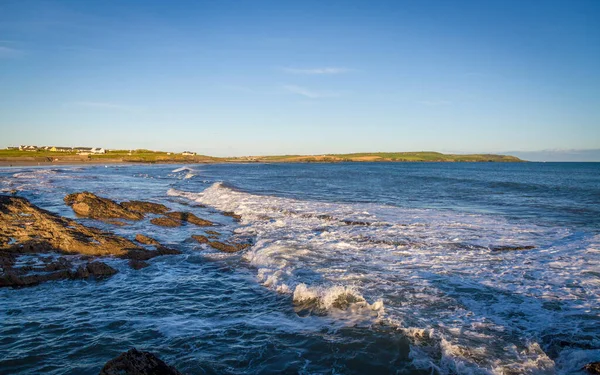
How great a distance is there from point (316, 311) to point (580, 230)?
17670mm

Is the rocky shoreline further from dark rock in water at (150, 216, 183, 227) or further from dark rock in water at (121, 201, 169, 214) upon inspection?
dark rock in water at (121, 201, 169, 214)

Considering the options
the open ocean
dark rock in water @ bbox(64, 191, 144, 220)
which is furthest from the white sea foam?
dark rock in water @ bbox(64, 191, 144, 220)

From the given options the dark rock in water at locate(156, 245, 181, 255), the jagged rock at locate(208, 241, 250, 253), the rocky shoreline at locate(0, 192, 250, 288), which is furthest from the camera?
the jagged rock at locate(208, 241, 250, 253)

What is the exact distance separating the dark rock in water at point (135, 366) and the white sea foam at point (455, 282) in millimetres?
4239

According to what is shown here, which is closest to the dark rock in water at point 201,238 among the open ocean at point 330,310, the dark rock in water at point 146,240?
the open ocean at point 330,310

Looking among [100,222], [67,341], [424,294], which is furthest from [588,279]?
[100,222]

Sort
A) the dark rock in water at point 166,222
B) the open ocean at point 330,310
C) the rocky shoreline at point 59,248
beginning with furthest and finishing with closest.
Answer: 1. the dark rock in water at point 166,222
2. the rocky shoreline at point 59,248
3. the open ocean at point 330,310

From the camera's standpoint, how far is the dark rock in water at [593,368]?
603cm

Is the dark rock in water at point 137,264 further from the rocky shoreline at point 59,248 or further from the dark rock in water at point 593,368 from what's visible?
the dark rock in water at point 593,368

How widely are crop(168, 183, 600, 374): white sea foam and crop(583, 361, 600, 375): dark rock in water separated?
237 millimetres

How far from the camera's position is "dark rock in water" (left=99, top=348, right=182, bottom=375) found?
4.28m

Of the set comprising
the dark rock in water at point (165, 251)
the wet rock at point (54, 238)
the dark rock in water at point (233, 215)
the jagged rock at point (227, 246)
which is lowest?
the dark rock in water at point (233, 215)

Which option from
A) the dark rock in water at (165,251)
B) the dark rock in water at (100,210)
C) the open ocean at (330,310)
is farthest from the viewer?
the dark rock in water at (100,210)

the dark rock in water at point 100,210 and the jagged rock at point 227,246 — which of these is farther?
the dark rock in water at point 100,210
